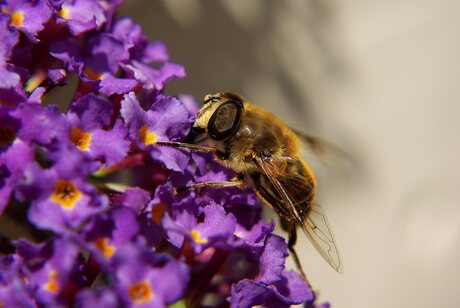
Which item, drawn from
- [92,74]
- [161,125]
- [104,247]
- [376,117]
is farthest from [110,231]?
[376,117]

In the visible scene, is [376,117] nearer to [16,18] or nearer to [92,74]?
[92,74]

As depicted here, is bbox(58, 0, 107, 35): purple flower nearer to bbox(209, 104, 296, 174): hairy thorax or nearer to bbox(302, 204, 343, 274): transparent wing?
bbox(209, 104, 296, 174): hairy thorax

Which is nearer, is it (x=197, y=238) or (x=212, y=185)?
(x=197, y=238)

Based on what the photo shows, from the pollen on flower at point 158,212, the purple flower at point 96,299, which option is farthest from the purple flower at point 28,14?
the purple flower at point 96,299

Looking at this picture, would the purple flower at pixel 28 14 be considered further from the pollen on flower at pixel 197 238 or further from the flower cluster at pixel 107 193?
the pollen on flower at pixel 197 238

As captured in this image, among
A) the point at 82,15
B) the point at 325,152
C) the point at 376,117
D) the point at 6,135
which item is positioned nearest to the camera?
the point at 6,135

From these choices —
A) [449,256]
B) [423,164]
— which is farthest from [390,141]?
[449,256]

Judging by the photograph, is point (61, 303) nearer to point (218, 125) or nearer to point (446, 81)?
point (218, 125)
